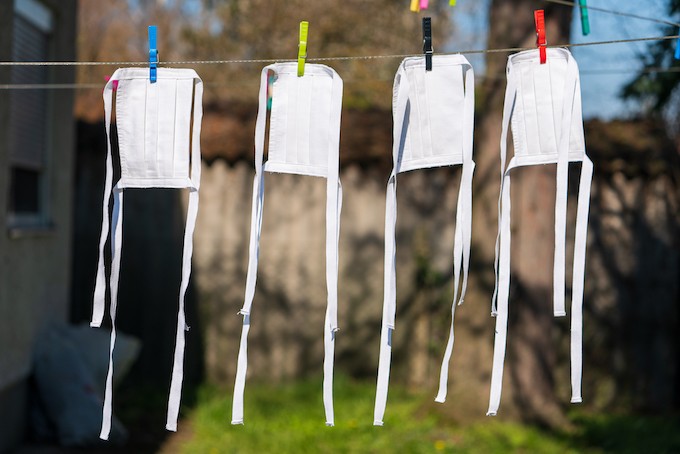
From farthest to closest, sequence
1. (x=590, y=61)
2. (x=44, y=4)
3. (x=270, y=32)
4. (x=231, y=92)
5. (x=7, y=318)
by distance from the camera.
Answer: (x=231, y=92)
(x=270, y=32)
(x=590, y=61)
(x=44, y=4)
(x=7, y=318)

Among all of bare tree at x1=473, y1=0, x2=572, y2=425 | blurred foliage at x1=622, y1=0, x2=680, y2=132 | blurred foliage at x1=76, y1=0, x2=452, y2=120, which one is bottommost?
bare tree at x1=473, y1=0, x2=572, y2=425

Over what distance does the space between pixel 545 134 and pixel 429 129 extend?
394 mm

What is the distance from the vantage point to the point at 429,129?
9.92 ft

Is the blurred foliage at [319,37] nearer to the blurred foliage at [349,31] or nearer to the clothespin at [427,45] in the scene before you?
the blurred foliage at [349,31]

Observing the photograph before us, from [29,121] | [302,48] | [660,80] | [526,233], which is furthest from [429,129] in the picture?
[29,121]

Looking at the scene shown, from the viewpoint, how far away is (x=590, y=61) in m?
6.82

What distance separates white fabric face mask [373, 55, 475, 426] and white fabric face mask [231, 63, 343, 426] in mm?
179

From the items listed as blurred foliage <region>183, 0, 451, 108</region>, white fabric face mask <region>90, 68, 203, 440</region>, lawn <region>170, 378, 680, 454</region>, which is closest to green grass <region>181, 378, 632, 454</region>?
lawn <region>170, 378, 680, 454</region>

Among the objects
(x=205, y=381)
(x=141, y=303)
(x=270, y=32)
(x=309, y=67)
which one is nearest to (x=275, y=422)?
(x=205, y=381)

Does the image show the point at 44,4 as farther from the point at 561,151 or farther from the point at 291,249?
the point at 561,151

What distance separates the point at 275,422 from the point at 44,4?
3.23m

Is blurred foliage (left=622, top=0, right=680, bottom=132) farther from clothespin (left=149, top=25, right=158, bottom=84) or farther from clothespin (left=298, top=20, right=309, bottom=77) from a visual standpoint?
clothespin (left=149, top=25, right=158, bottom=84)

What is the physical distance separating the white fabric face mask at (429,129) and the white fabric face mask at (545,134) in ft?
0.44

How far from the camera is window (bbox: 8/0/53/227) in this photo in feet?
18.0
